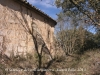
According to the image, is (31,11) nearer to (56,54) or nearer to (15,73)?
(56,54)

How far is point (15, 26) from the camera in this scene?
1127 centimetres

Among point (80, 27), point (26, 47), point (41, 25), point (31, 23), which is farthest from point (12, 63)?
point (80, 27)

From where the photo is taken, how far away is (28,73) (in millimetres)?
9141

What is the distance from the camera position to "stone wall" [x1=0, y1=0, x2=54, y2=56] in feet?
34.4

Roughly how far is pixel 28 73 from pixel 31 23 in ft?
15.4

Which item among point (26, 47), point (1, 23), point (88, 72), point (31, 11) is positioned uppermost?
point (31, 11)

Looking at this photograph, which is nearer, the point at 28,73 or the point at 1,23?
the point at 28,73

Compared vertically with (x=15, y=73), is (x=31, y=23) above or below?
above

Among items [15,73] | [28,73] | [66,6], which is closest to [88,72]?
[28,73]

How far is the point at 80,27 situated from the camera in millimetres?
20016

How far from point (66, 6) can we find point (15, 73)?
34.5 ft

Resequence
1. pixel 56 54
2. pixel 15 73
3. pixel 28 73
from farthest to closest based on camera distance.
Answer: pixel 56 54 → pixel 28 73 → pixel 15 73

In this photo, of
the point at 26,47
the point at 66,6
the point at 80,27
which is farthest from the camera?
the point at 80,27

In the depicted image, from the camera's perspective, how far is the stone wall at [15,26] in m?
10.5
